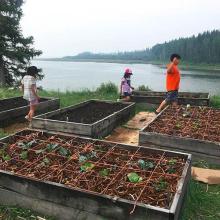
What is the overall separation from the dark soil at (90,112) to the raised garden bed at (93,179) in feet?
8.66

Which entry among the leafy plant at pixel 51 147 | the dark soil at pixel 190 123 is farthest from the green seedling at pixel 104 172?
the dark soil at pixel 190 123

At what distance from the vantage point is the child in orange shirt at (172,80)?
9.63 meters

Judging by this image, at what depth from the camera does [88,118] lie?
8.75 m

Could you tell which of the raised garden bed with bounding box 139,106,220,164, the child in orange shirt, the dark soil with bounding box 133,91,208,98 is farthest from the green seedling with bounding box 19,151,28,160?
the dark soil with bounding box 133,91,208,98

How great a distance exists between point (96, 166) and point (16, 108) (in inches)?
196

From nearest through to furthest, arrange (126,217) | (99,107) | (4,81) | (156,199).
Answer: (126,217), (156,199), (99,107), (4,81)

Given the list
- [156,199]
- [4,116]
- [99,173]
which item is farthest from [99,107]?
[156,199]

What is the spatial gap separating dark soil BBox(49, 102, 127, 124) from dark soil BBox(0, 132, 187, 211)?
235 centimetres

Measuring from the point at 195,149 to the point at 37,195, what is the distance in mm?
3331

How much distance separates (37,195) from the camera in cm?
425

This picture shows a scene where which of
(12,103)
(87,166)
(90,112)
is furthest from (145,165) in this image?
(12,103)

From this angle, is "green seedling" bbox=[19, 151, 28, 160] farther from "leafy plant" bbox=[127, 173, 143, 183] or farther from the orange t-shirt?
the orange t-shirt

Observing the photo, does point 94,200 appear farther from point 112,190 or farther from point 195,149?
point 195,149

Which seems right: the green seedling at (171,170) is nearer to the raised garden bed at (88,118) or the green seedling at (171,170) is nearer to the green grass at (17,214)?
the green grass at (17,214)
